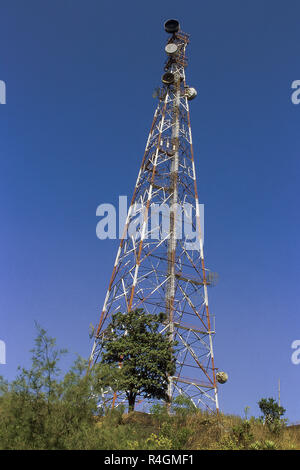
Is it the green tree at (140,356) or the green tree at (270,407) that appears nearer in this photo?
the green tree at (140,356)

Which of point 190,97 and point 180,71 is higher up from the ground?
point 180,71

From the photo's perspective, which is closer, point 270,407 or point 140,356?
point 140,356

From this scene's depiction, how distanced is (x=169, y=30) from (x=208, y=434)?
4021 cm

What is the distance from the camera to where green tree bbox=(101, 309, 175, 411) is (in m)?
23.0

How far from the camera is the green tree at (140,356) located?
23000mm

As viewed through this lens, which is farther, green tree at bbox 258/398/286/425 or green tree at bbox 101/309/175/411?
green tree at bbox 258/398/286/425

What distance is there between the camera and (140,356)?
77.2ft
